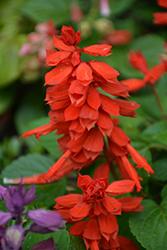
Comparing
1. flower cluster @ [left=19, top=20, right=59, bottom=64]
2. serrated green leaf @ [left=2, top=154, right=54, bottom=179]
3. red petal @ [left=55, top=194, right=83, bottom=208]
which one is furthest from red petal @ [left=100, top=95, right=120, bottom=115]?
flower cluster @ [left=19, top=20, right=59, bottom=64]

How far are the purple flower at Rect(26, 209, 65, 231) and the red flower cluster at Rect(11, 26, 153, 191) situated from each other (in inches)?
7.5

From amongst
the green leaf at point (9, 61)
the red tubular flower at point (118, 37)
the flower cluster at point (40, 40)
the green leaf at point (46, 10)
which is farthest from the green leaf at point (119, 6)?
the green leaf at point (9, 61)

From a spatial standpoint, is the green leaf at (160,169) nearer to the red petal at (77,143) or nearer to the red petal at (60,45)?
the red petal at (77,143)

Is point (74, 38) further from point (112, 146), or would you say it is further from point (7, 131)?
point (7, 131)

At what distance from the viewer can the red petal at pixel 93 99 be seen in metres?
0.57

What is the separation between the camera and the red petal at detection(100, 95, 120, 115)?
1.93 feet

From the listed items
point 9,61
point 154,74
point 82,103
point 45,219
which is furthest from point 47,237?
point 9,61

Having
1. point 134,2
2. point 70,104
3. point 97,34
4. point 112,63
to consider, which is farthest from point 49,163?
point 134,2

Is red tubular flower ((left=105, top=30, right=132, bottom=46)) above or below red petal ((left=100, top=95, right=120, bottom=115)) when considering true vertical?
below

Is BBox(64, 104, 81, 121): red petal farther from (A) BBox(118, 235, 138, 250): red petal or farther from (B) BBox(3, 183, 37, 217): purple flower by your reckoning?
(A) BBox(118, 235, 138, 250): red petal

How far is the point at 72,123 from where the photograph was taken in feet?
1.96

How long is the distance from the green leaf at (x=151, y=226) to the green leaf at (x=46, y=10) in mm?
1529

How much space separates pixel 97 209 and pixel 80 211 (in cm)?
4

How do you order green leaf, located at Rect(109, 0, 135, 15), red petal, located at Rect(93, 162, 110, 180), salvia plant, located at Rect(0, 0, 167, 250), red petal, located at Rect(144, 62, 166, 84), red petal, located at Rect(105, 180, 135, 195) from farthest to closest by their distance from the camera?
green leaf, located at Rect(109, 0, 135, 15) → red petal, located at Rect(144, 62, 166, 84) → red petal, located at Rect(93, 162, 110, 180) → red petal, located at Rect(105, 180, 135, 195) → salvia plant, located at Rect(0, 0, 167, 250)
